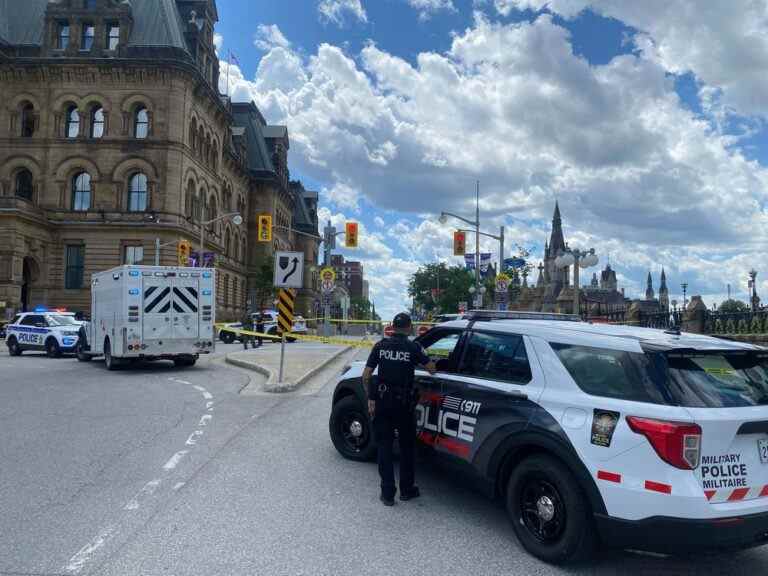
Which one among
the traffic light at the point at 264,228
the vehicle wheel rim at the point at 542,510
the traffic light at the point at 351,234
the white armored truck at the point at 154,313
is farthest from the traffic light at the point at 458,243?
the vehicle wheel rim at the point at 542,510

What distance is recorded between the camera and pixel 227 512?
5.35 metres

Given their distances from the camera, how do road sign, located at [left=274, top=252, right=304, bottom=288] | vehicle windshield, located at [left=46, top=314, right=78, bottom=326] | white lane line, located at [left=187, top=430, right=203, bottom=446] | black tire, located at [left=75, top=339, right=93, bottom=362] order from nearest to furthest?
1. white lane line, located at [left=187, top=430, right=203, bottom=446]
2. road sign, located at [left=274, top=252, right=304, bottom=288]
3. black tire, located at [left=75, top=339, right=93, bottom=362]
4. vehicle windshield, located at [left=46, top=314, right=78, bottom=326]

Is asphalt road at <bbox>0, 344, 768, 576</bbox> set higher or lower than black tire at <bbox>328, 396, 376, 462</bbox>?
lower

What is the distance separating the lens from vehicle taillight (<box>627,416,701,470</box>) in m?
3.69

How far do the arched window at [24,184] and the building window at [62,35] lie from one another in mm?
9691

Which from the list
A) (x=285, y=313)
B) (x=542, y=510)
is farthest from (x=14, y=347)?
(x=542, y=510)

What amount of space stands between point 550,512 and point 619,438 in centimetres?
81

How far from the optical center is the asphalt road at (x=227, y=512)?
4309mm

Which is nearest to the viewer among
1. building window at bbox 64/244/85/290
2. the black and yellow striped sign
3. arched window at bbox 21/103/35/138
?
the black and yellow striped sign

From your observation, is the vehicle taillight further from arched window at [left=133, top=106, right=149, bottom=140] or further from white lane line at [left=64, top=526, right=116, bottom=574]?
arched window at [left=133, top=106, right=149, bottom=140]

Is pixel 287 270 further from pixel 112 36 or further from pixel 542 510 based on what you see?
pixel 112 36

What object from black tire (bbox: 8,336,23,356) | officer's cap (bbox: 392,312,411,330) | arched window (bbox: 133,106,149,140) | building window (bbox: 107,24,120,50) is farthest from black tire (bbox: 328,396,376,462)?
building window (bbox: 107,24,120,50)

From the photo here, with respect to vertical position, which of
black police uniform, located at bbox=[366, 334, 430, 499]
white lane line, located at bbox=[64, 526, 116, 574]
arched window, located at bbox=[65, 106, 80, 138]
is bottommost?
white lane line, located at bbox=[64, 526, 116, 574]

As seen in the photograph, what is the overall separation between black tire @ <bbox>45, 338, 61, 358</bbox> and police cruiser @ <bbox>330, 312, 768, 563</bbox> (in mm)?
22211
